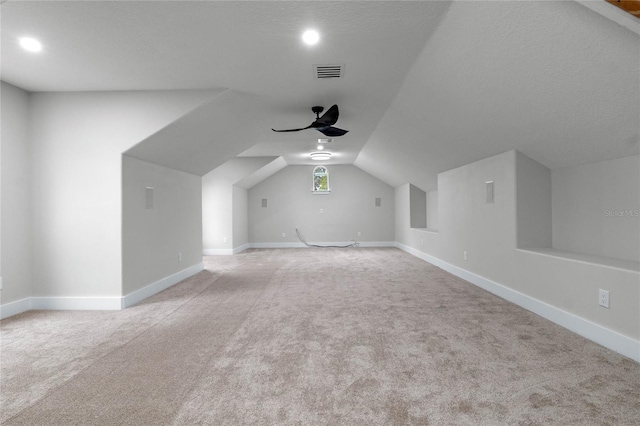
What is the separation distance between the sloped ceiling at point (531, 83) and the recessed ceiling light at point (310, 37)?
3.31ft

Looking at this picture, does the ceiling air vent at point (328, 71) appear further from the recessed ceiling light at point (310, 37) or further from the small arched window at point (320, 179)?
the small arched window at point (320, 179)

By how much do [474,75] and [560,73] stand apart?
79 cm

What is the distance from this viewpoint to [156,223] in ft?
15.9

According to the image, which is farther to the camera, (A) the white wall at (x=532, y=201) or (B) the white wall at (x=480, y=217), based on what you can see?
(B) the white wall at (x=480, y=217)

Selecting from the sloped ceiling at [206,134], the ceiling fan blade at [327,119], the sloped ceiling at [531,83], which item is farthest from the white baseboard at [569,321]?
the sloped ceiling at [206,134]

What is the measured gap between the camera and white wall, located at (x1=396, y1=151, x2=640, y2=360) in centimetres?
268

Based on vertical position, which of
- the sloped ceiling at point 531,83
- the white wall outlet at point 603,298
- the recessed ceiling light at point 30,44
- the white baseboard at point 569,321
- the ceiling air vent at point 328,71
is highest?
the ceiling air vent at point 328,71

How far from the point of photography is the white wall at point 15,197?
12.2ft

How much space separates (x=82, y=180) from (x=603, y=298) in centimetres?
543

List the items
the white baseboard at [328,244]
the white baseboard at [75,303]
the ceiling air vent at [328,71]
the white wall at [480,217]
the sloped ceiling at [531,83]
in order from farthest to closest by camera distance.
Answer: the white baseboard at [328,244] → the white wall at [480,217] → the white baseboard at [75,303] → the ceiling air vent at [328,71] → the sloped ceiling at [531,83]

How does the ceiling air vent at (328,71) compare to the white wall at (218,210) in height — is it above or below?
above

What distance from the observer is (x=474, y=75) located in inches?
129

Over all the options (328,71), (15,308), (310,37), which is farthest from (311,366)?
(15,308)

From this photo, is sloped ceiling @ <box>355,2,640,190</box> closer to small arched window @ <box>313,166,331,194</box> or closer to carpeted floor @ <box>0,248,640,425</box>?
carpeted floor @ <box>0,248,640,425</box>
